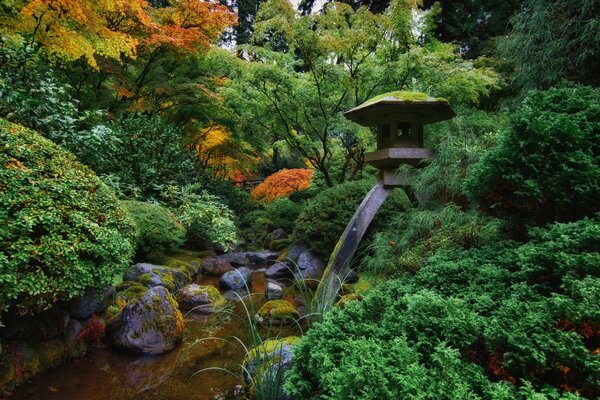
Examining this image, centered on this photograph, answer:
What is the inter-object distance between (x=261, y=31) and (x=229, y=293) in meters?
5.40

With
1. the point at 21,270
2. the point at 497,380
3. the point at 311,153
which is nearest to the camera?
the point at 497,380

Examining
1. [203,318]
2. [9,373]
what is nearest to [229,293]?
[203,318]

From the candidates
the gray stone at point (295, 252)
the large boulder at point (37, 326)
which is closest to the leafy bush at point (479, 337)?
the large boulder at point (37, 326)

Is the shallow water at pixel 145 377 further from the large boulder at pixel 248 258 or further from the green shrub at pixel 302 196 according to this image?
the green shrub at pixel 302 196

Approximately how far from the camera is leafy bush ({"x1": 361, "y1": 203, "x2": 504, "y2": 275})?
3.28 m

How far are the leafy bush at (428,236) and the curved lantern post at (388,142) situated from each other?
416 millimetres

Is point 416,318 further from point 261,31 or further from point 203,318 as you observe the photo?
point 261,31

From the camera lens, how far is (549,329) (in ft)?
5.04

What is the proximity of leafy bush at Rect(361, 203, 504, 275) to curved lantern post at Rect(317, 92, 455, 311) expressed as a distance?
42cm

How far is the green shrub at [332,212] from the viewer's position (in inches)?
260

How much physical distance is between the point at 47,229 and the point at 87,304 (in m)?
1.25

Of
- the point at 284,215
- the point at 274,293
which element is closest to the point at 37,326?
the point at 274,293

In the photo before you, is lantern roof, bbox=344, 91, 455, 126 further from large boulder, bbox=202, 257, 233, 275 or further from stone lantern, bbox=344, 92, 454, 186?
large boulder, bbox=202, 257, 233, 275

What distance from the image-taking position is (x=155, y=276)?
226 inches
